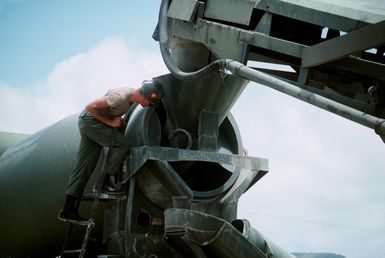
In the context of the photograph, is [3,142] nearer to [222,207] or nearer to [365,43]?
[222,207]

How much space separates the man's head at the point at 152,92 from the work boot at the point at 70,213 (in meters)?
1.28

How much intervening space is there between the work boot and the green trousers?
7 cm

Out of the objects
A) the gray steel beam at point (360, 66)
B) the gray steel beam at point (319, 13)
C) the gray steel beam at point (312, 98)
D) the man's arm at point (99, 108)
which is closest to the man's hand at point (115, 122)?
the man's arm at point (99, 108)

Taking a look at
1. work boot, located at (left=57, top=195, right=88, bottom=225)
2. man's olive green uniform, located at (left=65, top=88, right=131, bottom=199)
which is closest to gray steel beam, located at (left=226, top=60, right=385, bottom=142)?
man's olive green uniform, located at (left=65, top=88, right=131, bottom=199)

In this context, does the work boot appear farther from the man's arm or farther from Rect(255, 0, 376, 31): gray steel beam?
Rect(255, 0, 376, 31): gray steel beam

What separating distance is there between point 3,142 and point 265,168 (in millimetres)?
4832

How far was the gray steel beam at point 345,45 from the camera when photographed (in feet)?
11.2

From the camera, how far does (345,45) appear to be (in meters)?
3.63

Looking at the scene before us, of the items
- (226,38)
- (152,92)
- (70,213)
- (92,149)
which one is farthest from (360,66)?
(70,213)

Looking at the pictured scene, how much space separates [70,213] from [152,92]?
4.83 feet

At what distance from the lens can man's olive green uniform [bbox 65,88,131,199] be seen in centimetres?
525

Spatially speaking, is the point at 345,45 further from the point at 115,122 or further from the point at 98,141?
Result: the point at 98,141

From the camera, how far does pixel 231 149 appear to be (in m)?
5.84

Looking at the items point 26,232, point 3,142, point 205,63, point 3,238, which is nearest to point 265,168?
point 205,63
